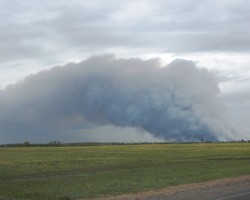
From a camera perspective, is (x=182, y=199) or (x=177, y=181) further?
(x=177, y=181)

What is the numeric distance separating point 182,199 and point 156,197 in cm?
119

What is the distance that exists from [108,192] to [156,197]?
371 centimetres

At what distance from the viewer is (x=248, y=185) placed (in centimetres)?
2539

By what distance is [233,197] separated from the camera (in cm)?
1950

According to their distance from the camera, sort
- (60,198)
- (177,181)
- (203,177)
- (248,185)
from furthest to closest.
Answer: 1. (203,177)
2. (177,181)
3. (248,185)
4. (60,198)

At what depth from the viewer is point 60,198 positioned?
69.3 ft

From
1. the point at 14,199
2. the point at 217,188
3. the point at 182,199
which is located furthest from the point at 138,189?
the point at 14,199

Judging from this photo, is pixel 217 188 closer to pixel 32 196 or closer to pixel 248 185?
pixel 248 185

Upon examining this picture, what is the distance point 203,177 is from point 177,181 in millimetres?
3412

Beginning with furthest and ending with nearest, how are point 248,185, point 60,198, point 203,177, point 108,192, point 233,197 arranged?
point 203,177 < point 248,185 < point 108,192 < point 60,198 < point 233,197

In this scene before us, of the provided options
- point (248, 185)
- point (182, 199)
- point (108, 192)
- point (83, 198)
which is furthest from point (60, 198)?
point (248, 185)

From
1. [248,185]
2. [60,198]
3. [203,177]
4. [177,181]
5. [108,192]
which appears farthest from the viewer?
[203,177]

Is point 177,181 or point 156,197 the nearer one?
point 156,197

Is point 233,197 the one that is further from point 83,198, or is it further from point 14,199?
point 14,199
